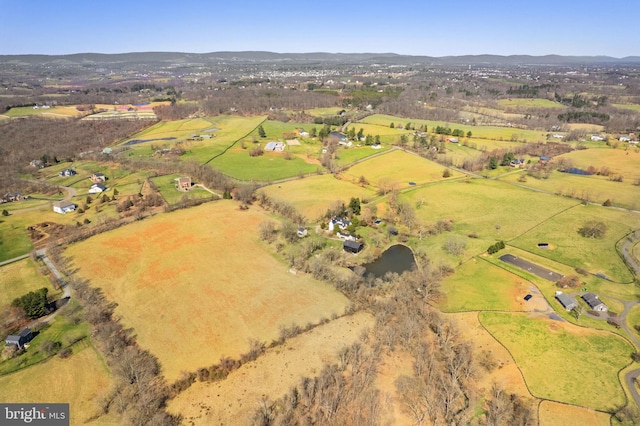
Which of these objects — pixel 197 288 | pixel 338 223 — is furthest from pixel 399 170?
pixel 197 288

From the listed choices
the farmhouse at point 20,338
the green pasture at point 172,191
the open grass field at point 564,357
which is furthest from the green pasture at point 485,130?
the farmhouse at point 20,338

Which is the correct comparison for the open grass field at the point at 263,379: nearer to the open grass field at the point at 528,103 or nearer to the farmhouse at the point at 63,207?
the farmhouse at the point at 63,207

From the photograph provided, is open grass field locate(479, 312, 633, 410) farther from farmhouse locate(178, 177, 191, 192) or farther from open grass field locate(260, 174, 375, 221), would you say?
farmhouse locate(178, 177, 191, 192)

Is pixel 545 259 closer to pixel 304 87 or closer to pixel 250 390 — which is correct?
pixel 250 390

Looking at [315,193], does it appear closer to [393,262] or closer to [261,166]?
[261,166]

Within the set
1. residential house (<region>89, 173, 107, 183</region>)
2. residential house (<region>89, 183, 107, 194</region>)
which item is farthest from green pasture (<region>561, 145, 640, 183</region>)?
residential house (<region>89, 173, 107, 183</region>)
